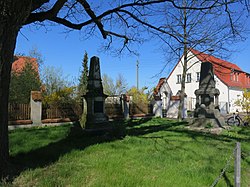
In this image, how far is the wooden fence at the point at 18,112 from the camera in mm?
12297

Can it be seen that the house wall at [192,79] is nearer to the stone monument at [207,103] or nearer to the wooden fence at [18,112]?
the stone monument at [207,103]

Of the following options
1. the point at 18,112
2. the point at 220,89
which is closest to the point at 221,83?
the point at 220,89

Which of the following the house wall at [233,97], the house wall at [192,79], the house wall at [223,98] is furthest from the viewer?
the house wall at [192,79]

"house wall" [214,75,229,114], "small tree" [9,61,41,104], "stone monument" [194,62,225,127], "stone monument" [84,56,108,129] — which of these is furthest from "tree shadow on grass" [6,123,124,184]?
"house wall" [214,75,229,114]

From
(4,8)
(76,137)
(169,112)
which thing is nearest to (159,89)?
(169,112)

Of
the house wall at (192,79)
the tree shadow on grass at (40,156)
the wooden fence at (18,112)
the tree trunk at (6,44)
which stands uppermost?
the house wall at (192,79)

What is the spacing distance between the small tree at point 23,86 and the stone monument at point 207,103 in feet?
38.7

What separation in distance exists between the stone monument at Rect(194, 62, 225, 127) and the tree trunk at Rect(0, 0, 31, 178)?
10.7 meters

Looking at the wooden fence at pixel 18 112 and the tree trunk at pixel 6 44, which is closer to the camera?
the tree trunk at pixel 6 44

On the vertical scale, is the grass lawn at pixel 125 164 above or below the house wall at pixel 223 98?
below

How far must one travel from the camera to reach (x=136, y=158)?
18.4 feet

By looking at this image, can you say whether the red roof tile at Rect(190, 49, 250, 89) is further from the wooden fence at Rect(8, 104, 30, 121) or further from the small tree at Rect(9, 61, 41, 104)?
the wooden fence at Rect(8, 104, 30, 121)

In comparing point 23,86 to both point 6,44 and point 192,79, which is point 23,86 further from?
point 192,79

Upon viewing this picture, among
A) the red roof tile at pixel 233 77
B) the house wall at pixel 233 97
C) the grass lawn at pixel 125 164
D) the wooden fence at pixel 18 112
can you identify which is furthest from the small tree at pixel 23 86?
the house wall at pixel 233 97
